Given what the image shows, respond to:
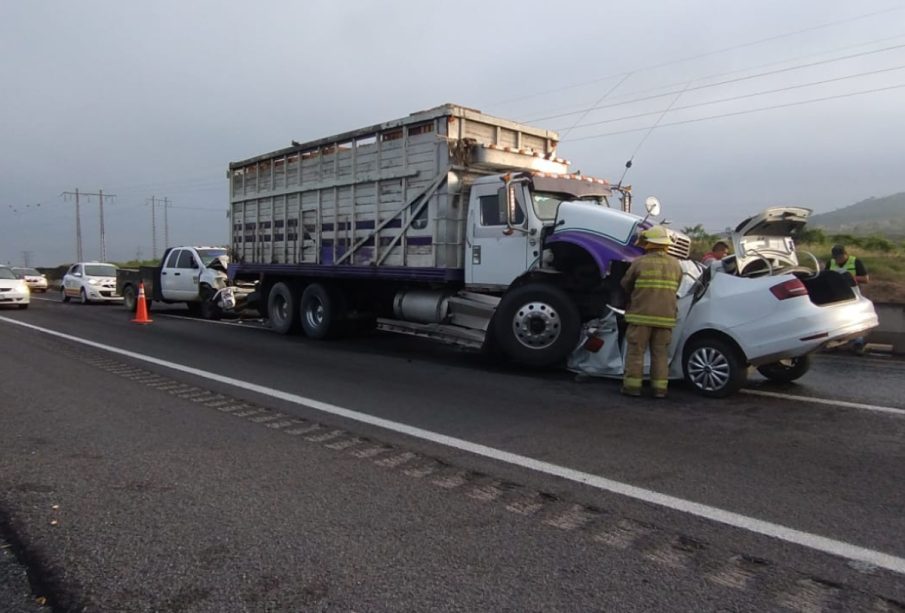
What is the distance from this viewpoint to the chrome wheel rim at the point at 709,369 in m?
6.73

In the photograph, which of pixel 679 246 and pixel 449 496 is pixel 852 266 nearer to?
pixel 679 246

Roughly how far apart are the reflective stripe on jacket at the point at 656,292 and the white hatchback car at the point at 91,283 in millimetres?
19076

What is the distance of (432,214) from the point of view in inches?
382

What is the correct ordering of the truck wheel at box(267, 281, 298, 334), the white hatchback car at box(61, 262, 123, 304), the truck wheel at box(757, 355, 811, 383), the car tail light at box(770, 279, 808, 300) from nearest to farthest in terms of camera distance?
the car tail light at box(770, 279, 808, 300)
the truck wheel at box(757, 355, 811, 383)
the truck wheel at box(267, 281, 298, 334)
the white hatchback car at box(61, 262, 123, 304)

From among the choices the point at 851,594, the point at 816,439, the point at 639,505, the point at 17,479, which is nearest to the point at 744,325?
the point at 816,439

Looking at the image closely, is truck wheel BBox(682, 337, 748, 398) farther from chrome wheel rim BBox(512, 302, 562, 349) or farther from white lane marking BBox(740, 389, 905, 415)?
chrome wheel rim BBox(512, 302, 562, 349)

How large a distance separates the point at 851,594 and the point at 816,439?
267 centimetres

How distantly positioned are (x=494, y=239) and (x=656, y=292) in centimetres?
284

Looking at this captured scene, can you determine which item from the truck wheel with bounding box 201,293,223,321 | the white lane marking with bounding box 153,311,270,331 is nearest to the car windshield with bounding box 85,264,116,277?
the white lane marking with bounding box 153,311,270,331

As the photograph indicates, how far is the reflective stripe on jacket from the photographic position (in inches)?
263

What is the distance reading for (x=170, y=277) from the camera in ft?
57.5

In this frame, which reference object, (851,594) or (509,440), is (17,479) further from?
(851,594)

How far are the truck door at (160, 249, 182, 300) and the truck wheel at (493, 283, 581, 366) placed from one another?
1173cm

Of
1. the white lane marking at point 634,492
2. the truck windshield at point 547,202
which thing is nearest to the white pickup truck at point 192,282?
the truck windshield at point 547,202
